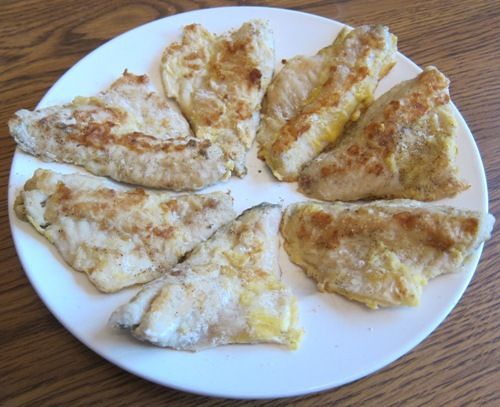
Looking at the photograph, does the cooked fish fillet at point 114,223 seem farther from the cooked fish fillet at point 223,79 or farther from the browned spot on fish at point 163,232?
the cooked fish fillet at point 223,79

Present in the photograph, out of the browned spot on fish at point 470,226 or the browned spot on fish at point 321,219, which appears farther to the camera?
the browned spot on fish at point 321,219

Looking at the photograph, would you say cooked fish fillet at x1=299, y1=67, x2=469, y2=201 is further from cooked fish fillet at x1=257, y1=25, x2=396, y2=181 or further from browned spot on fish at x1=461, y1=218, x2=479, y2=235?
browned spot on fish at x1=461, y1=218, x2=479, y2=235

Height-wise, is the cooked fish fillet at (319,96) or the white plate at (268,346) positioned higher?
the cooked fish fillet at (319,96)

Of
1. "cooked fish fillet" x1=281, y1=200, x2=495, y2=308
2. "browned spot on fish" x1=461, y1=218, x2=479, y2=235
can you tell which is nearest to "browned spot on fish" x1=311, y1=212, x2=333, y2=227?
"cooked fish fillet" x1=281, y1=200, x2=495, y2=308

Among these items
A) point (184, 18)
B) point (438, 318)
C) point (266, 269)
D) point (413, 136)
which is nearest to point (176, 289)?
point (266, 269)

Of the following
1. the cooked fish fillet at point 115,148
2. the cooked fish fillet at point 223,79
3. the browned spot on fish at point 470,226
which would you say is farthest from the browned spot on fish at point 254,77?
the browned spot on fish at point 470,226

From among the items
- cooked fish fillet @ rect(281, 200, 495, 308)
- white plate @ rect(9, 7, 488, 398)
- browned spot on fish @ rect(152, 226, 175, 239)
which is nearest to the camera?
white plate @ rect(9, 7, 488, 398)

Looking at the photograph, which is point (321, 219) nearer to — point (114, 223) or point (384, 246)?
point (384, 246)

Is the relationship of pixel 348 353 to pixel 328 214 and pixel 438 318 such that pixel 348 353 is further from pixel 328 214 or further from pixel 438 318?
pixel 328 214
